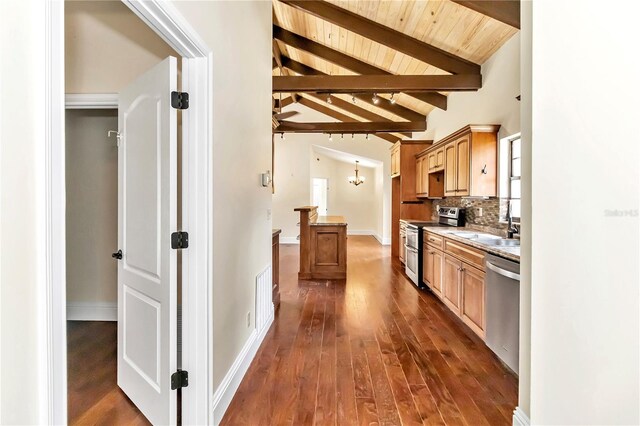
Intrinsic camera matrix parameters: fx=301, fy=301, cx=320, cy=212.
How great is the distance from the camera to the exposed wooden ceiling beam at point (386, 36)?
3758mm

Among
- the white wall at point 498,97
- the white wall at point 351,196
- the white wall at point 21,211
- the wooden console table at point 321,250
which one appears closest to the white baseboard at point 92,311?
the wooden console table at point 321,250

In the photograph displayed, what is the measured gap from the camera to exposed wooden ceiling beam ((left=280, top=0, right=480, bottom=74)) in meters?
3.76

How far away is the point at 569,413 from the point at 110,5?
409 centimetres

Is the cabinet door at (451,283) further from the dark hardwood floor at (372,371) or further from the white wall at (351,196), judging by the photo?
the white wall at (351,196)

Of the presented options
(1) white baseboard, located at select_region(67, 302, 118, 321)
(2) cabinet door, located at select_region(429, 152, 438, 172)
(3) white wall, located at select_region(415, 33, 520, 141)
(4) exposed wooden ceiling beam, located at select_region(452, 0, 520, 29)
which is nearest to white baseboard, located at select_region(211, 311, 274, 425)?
(1) white baseboard, located at select_region(67, 302, 118, 321)

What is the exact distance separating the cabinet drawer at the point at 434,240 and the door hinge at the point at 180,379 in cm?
307

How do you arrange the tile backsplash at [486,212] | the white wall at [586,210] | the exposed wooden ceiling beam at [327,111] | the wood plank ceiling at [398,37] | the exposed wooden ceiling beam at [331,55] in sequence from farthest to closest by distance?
the exposed wooden ceiling beam at [327,111] → the exposed wooden ceiling beam at [331,55] → the tile backsplash at [486,212] → the wood plank ceiling at [398,37] → the white wall at [586,210]

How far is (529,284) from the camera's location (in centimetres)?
157

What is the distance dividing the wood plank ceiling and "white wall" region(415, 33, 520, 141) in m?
0.14

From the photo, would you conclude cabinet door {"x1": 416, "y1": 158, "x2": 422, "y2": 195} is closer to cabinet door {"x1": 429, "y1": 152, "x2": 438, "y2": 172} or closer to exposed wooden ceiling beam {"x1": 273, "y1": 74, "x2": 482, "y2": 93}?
cabinet door {"x1": 429, "y1": 152, "x2": 438, "y2": 172}

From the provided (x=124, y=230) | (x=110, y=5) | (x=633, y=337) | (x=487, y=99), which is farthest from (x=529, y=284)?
(x=110, y=5)

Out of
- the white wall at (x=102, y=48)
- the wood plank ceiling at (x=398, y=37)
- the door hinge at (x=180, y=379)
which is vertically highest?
the wood plank ceiling at (x=398, y=37)

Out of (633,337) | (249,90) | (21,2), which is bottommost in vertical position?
(633,337)

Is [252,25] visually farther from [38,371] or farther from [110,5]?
[38,371]
